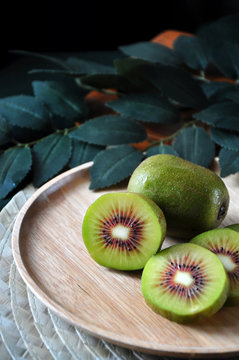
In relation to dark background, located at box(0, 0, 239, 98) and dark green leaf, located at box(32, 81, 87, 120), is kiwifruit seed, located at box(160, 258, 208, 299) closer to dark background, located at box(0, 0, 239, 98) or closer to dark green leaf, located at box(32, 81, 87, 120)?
dark green leaf, located at box(32, 81, 87, 120)

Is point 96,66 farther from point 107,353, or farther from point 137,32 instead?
point 137,32

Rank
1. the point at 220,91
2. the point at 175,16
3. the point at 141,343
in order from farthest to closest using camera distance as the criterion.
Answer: the point at 175,16 < the point at 220,91 < the point at 141,343

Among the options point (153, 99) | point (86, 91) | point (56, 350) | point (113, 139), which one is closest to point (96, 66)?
point (86, 91)

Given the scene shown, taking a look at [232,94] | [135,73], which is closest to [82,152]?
[135,73]

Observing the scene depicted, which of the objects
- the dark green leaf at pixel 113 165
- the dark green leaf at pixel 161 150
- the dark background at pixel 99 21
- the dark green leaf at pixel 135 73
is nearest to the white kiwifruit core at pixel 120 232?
the dark green leaf at pixel 113 165

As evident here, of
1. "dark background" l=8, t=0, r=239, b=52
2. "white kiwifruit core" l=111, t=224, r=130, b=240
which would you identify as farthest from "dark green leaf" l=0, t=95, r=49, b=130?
"dark background" l=8, t=0, r=239, b=52

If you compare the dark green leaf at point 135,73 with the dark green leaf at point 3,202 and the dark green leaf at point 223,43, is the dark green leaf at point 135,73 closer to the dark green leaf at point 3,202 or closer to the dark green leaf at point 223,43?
the dark green leaf at point 223,43
